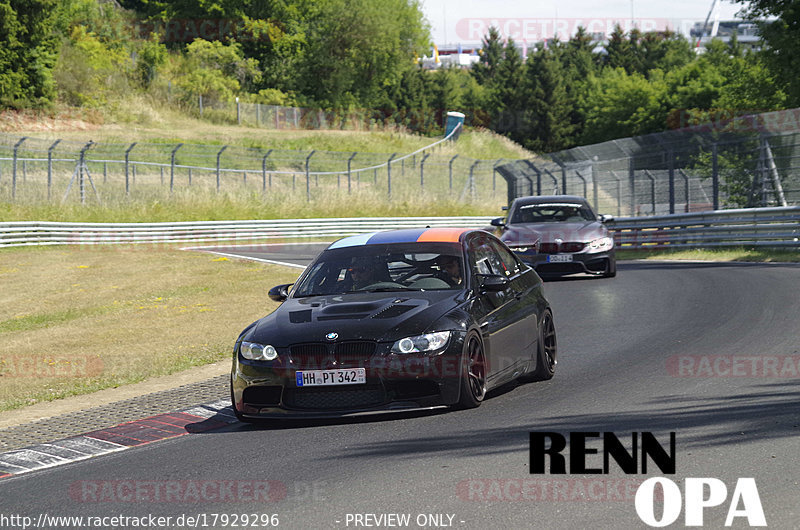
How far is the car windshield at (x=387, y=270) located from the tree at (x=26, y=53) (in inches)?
2270

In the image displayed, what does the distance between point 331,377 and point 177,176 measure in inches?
1759

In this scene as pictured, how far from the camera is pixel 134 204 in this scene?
130 feet

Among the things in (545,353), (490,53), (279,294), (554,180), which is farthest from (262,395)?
(490,53)

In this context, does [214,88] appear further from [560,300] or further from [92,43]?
[560,300]

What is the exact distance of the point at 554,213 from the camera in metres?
19.7

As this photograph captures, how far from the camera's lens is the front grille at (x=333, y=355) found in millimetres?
7426

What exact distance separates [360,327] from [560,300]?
28.6 feet

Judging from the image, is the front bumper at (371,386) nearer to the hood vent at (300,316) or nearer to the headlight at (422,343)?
the headlight at (422,343)

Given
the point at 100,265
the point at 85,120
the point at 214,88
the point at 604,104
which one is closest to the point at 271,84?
the point at 214,88

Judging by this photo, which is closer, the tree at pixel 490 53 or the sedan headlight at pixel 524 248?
the sedan headlight at pixel 524 248

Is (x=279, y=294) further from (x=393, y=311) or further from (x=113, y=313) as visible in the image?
(x=113, y=313)

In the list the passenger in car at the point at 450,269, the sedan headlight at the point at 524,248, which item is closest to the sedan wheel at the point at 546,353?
the passenger in car at the point at 450,269

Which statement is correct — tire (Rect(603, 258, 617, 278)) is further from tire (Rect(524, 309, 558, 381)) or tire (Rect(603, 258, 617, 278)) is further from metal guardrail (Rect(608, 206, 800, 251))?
tire (Rect(524, 309, 558, 381))

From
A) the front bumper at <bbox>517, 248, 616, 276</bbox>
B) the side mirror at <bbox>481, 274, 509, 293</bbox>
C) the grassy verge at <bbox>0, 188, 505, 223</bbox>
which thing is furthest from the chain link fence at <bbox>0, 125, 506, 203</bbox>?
the side mirror at <bbox>481, 274, 509, 293</bbox>
